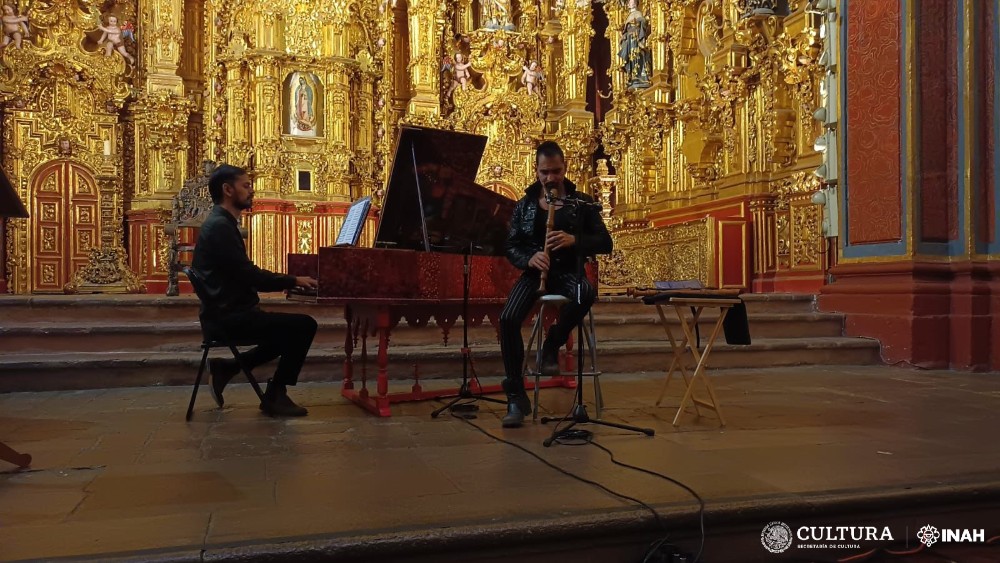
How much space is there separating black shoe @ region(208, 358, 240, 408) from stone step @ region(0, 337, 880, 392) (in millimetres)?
1077

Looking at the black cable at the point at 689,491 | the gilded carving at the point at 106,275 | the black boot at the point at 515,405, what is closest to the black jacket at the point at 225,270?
the black boot at the point at 515,405

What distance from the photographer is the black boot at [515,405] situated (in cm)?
391

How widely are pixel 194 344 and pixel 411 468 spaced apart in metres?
3.78

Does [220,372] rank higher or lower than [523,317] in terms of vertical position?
lower

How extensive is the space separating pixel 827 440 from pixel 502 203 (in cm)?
234

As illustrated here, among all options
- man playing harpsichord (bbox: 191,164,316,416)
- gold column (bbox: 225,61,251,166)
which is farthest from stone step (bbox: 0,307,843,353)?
gold column (bbox: 225,61,251,166)

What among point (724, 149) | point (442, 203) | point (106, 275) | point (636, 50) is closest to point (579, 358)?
point (442, 203)

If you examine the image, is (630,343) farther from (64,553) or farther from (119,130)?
(119,130)

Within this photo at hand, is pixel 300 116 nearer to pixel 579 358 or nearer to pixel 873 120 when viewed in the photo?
pixel 873 120

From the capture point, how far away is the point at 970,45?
21.0 ft

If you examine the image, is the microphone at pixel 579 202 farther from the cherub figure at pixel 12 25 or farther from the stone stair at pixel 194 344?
the cherub figure at pixel 12 25

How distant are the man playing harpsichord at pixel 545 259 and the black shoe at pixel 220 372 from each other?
1.71 meters

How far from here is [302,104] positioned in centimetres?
1211

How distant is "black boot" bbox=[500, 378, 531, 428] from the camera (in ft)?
12.8
